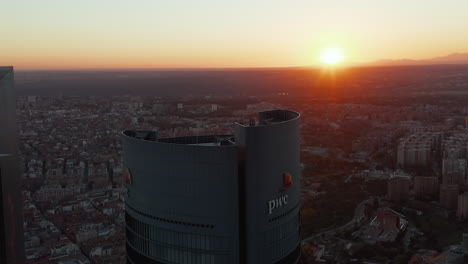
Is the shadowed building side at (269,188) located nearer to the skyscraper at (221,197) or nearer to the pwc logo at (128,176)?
the skyscraper at (221,197)

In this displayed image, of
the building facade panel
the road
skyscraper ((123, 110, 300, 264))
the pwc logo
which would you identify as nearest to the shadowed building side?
skyscraper ((123, 110, 300, 264))

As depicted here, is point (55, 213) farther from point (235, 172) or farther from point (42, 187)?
point (235, 172)

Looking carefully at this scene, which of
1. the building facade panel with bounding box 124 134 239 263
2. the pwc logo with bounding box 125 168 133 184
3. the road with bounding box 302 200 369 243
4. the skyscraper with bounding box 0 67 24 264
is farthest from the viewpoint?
the road with bounding box 302 200 369 243

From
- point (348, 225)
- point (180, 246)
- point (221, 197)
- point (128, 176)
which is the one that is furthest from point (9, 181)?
point (348, 225)

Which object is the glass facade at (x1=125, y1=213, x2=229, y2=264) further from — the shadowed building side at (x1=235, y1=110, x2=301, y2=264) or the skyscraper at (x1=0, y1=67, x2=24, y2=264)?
the skyscraper at (x1=0, y1=67, x2=24, y2=264)

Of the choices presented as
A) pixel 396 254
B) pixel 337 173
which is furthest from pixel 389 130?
pixel 396 254

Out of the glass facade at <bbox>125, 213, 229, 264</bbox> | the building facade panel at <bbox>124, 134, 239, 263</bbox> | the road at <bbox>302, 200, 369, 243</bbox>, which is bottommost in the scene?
the road at <bbox>302, 200, 369, 243</bbox>
